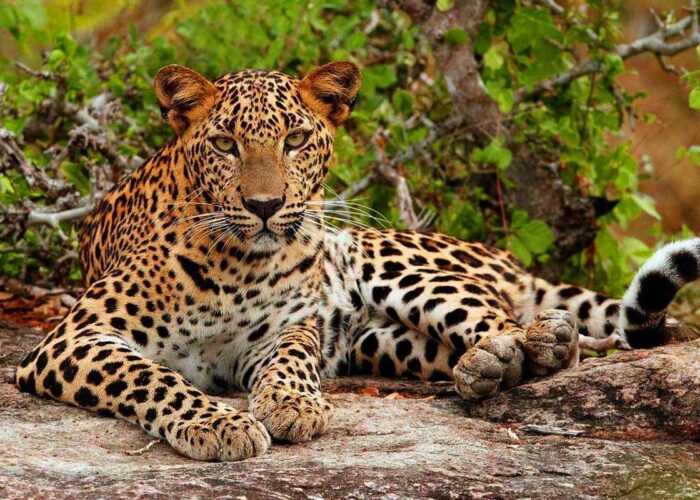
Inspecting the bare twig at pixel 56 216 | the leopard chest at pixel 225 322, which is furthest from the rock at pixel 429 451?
the bare twig at pixel 56 216

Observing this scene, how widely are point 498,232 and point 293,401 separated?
4722 millimetres

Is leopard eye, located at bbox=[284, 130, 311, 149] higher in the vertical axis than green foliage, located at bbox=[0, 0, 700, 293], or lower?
lower

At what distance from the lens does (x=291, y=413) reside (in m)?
5.60

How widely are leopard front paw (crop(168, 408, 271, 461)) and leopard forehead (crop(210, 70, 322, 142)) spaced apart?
1.76 m

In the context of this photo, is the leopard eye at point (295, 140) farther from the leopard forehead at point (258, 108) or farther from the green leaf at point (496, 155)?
the green leaf at point (496, 155)

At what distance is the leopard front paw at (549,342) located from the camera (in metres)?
6.14

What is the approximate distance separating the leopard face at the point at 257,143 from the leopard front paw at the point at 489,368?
4.02 feet

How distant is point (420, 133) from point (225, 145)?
371 cm

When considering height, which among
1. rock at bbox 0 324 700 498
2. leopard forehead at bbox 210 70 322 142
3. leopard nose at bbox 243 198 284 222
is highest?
leopard forehead at bbox 210 70 322 142

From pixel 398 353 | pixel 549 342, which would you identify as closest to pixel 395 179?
pixel 398 353

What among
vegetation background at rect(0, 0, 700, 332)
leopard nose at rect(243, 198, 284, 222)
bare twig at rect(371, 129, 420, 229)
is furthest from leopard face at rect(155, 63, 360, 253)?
bare twig at rect(371, 129, 420, 229)

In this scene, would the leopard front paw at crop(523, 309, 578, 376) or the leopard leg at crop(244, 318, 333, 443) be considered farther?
the leopard front paw at crop(523, 309, 578, 376)

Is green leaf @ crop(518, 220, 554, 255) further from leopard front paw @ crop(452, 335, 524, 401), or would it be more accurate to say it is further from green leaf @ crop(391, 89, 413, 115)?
leopard front paw @ crop(452, 335, 524, 401)

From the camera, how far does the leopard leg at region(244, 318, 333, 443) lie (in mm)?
5545
